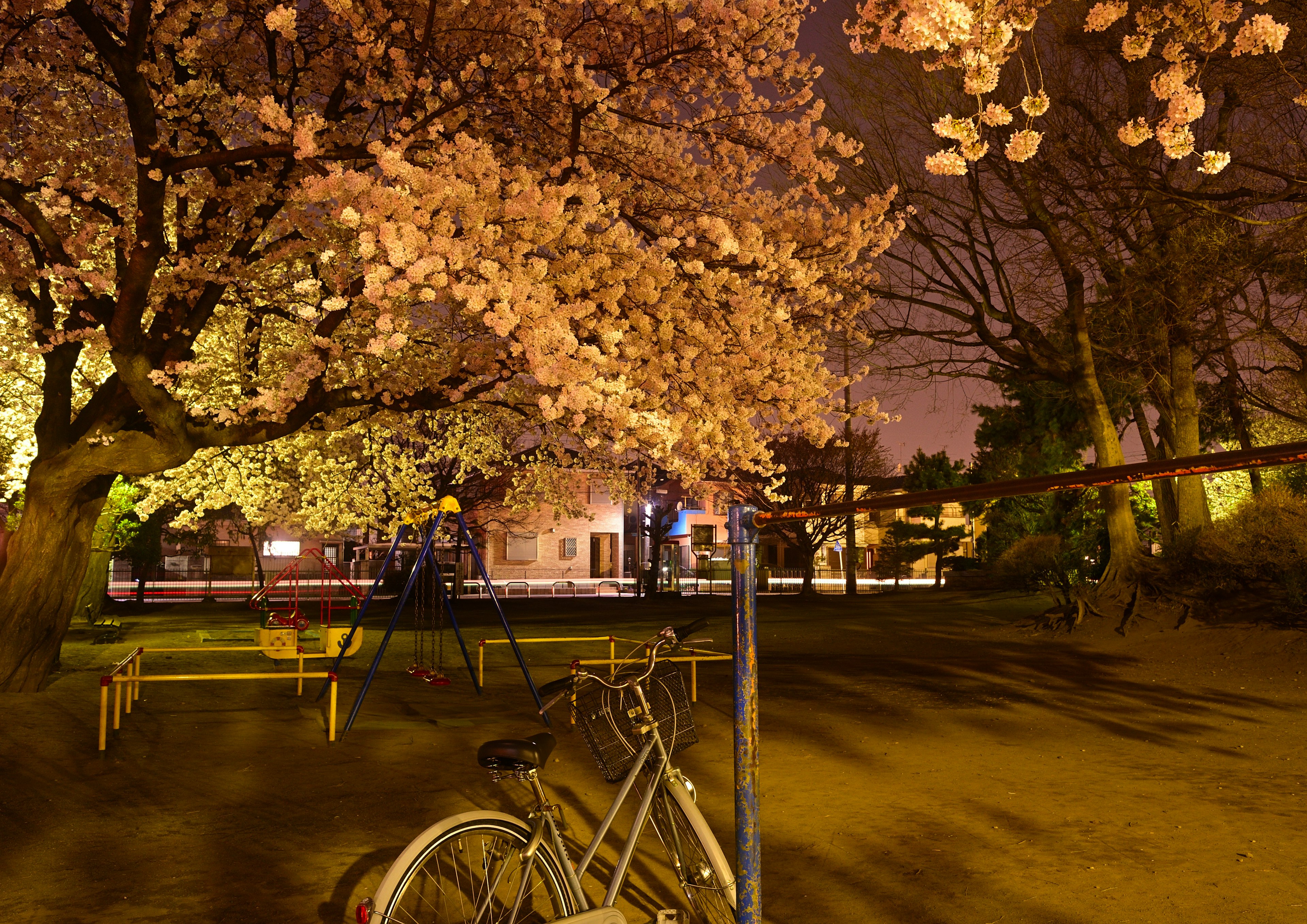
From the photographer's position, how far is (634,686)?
12.1 feet

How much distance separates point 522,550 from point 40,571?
45.7 m

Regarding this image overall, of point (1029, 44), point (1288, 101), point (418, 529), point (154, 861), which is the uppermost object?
point (1029, 44)

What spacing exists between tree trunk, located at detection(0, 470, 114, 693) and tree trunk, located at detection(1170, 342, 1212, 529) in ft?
58.9

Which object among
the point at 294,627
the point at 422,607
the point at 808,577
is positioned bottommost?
the point at 294,627

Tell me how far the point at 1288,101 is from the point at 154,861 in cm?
1540

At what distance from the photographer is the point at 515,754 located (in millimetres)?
3377

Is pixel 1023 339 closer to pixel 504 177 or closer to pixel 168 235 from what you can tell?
pixel 504 177

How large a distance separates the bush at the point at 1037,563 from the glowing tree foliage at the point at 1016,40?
15.8 meters

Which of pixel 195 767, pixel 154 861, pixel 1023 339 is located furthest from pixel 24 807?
pixel 1023 339

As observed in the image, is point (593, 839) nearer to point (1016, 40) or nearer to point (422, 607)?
point (1016, 40)

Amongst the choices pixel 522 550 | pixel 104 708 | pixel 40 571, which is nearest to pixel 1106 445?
pixel 104 708

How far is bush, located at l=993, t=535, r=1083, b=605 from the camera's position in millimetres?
24672

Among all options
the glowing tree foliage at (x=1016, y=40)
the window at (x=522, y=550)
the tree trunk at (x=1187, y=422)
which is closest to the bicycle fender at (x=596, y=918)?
the glowing tree foliage at (x=1016, y=40)

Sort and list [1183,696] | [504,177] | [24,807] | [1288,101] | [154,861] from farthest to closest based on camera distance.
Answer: [1288,101] → [1183,696] → [504,177] → [24,807] → [154,861]
